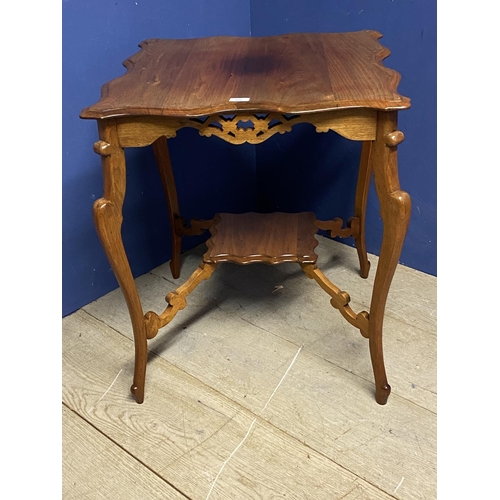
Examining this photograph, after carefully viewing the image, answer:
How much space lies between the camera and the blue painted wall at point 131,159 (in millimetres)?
1448

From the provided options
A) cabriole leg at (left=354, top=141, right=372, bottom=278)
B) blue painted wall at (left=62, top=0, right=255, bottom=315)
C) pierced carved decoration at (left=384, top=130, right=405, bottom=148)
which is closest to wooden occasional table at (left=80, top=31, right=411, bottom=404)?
pierced carved decoration at (left=384, top=130, right=405, bottom=148)

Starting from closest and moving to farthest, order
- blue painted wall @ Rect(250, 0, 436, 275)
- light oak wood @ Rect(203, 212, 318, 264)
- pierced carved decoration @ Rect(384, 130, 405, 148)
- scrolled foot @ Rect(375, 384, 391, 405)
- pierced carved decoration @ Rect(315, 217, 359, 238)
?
1. pierced carved decoration @ Rect(384, 130, 405, 148)
2. scrolled foot @ Rect(375, 384, 391, 405)
3. light oak wood @ Rect(203, 212, 318, 264)
4. blue painted wall @ Rect(250, 0, 436, 275)
5. pierced carved decoration @ Rect(315, 217, 359, 238)

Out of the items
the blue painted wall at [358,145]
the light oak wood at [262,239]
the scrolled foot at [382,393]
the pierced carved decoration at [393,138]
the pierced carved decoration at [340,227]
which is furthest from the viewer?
the pierced carved decoration at [340,227]

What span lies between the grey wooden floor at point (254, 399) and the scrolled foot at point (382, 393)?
14mm

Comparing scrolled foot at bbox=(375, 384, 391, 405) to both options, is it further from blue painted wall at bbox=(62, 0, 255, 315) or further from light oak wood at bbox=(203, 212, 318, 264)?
blue painted wall at bbox=(62, 0, 255, 315)

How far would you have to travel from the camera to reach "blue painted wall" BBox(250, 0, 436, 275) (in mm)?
1497

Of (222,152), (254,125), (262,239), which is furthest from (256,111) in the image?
(222,152)

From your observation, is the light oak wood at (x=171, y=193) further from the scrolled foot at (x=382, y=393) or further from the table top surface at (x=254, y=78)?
the scrolled foot at (x=382, y=393)

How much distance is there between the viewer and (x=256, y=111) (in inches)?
41.5

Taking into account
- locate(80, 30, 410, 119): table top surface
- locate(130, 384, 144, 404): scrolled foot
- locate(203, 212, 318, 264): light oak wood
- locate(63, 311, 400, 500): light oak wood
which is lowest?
locate(63, 311, 400, 500): light oak wood

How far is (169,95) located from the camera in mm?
1103

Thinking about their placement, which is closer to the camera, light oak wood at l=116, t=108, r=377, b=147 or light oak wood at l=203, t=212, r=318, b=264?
light oak wood at l=116, t=108, r=377, b=147

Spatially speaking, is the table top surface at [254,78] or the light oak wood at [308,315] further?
the light oak wood at [308,315]

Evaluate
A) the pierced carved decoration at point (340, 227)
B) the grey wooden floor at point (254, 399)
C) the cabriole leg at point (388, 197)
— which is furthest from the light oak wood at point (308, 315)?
the cabriole leg at point (388, 197)
